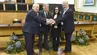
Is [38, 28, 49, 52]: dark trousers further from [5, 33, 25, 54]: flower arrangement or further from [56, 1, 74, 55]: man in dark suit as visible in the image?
[5, 33, 25, 54]: flower arrangement

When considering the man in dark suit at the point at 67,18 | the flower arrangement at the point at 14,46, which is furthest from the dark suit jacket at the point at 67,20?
the flower arrangement at the point at 14,46

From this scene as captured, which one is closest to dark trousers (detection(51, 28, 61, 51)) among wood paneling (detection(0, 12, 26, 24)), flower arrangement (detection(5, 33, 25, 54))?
flower arrangement (detection(5, 33, 25, 54))

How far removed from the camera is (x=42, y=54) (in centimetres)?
428

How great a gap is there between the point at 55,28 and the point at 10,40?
139cm

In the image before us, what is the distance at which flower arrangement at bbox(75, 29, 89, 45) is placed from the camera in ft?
17.4

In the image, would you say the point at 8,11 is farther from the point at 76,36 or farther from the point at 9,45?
the point at 76,36

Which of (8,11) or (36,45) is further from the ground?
(8,11)

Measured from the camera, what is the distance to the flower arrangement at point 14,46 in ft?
14.8

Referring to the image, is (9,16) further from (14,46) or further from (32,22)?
(32,22)

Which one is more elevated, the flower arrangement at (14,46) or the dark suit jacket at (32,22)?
the dark suit jacket at (32,22)

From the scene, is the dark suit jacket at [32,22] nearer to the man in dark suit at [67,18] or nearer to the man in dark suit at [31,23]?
the man in dark suit at [31,23]

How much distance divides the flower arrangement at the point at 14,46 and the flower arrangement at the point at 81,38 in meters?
1.86

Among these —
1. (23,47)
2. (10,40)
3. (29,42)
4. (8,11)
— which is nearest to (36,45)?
(23,47)

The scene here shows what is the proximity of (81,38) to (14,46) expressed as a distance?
224 centimetres
